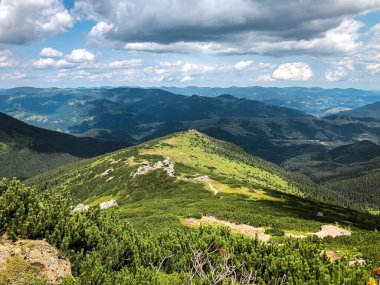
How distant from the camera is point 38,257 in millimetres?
23172

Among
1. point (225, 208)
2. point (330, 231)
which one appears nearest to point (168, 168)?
point (225, 208)

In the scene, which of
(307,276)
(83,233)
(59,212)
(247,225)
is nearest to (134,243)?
(83,233)

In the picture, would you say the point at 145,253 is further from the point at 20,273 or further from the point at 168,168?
the point at 168,168

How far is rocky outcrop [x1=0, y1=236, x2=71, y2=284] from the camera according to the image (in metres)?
22.3

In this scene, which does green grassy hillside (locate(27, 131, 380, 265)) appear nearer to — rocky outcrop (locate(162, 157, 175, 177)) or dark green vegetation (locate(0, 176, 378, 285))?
rocky outcrop (locate(162, 157, 175, 177))

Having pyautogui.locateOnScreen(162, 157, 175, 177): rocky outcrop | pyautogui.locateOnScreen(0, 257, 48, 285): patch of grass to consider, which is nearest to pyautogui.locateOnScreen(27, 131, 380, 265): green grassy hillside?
pyautogui.locateOnScreen(162, 157, 175, 177): rocky outcrop

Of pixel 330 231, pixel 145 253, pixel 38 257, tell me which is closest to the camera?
pixel 38 257

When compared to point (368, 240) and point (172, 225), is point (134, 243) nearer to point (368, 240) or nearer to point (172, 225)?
point (172, 225)

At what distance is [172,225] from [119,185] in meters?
122

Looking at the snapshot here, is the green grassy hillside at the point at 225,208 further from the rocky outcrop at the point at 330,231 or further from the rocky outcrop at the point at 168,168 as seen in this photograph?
the rocky outcrop at the point at 168,168

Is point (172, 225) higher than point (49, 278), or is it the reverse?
point (49, 278)

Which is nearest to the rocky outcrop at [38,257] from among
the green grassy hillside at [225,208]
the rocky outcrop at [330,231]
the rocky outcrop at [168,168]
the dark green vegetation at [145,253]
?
the dark green vegetation at [145,253]

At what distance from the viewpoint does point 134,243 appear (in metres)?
29.6

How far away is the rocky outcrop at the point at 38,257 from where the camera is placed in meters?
22.3
